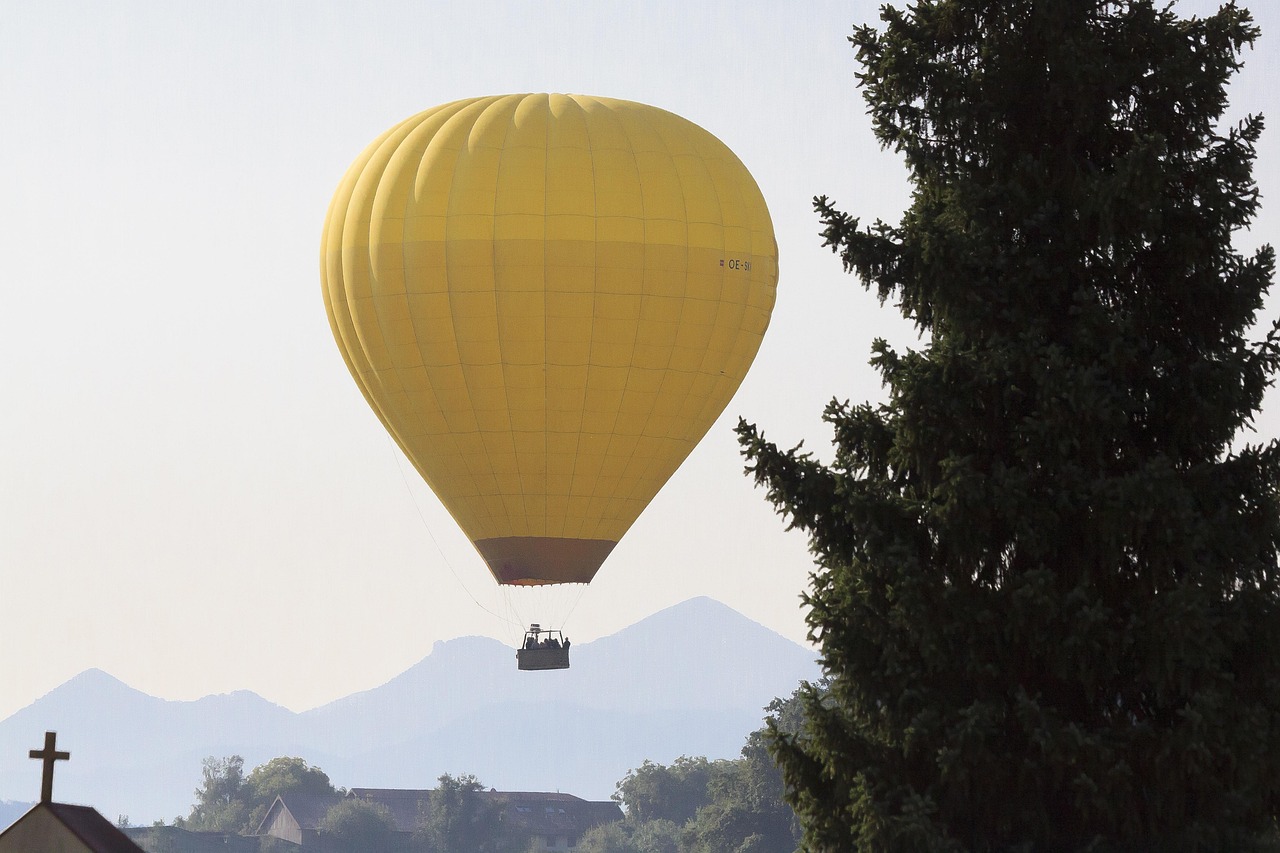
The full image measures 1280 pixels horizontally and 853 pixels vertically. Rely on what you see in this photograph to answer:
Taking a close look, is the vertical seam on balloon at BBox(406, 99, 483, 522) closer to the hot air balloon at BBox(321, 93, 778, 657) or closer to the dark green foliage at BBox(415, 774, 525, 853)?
the hot air balloon at BBox(321, 93, 778, 657)

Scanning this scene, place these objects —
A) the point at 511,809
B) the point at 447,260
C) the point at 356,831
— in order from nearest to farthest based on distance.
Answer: the point at 447,260 < the point at 356,831 < the point at 511,809

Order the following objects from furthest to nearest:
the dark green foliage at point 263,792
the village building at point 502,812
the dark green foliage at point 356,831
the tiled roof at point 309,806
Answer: the dark green foliage at point 263,792, the tiled roof at point 309,806, the village building at point 502,812, the dark green foliage at point 356,831

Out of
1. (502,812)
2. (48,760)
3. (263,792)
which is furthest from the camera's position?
(263,792)

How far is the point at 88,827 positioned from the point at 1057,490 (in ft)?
33.0

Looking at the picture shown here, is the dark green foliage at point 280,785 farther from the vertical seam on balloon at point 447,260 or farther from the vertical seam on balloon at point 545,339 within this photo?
the vertical seam on balloon at point 447,260

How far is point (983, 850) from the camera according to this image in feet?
69.8

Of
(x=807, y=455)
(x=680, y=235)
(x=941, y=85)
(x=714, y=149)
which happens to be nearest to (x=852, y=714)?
(x=807, y=455)

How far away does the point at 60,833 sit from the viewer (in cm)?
1574

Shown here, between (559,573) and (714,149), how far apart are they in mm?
10541

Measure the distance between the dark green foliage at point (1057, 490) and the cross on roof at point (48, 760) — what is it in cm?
756

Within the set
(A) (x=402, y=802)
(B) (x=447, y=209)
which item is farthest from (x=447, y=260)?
(A) (x=402, y=802)

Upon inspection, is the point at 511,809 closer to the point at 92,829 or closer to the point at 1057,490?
the point at 1057,490

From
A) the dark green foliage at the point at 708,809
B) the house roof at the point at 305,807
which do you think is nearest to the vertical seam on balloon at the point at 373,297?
the dark green foliage at the point at 708,809

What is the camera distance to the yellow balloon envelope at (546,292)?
152 feet
